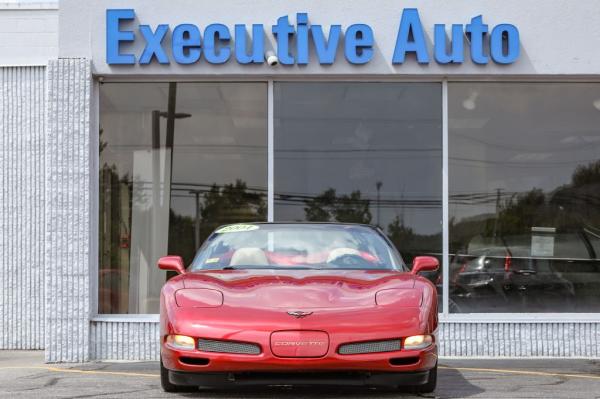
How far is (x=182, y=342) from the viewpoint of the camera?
593cm

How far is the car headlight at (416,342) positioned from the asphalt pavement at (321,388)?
659mm

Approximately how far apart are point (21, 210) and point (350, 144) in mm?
4059

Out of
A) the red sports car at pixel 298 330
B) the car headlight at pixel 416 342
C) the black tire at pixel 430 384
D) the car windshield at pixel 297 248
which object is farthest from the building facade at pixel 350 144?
the car headlight at pixel 416 342

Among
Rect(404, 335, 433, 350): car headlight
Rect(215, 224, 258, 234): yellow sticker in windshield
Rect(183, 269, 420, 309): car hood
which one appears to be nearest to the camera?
Rect(404, 335, 433, 350): car headlight

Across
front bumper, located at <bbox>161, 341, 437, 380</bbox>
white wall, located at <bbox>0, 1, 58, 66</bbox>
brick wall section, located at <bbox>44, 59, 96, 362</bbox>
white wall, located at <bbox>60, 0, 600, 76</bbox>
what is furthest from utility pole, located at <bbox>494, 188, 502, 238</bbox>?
white wall, located at <bbox>0, 1, 58, 66</bbox>

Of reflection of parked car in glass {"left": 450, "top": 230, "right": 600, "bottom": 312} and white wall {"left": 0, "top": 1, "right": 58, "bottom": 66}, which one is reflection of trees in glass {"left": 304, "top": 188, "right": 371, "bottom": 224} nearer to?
reflection of parked car in glass {"left": 450, "top": 230, "right": 600, "bottom": 312}

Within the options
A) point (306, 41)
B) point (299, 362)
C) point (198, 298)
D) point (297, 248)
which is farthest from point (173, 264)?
point (306, 41)

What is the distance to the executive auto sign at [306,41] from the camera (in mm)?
10055

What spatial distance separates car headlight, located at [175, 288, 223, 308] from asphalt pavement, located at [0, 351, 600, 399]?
0.74m

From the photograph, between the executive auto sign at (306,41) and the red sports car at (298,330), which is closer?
the red sports car at (298,330)

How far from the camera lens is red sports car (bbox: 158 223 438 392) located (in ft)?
18.9

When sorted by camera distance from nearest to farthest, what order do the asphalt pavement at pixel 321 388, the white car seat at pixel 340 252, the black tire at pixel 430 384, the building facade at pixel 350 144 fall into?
1. the black tire at pixel 430 384
2. the asphalt pavement at pixel 321 388
3. the white car seat at pixel 340 252
4. the building facade at pixel 350 144

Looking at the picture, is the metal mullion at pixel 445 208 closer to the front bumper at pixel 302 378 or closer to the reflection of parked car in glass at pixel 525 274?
the reflection of parked car in glass at pixel 525 274

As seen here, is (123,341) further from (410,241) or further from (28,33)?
(28,33)
